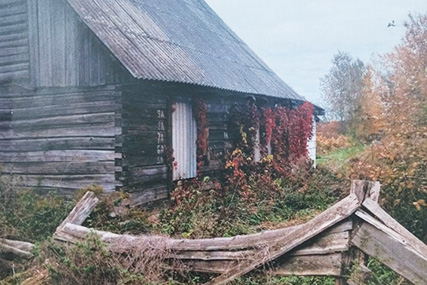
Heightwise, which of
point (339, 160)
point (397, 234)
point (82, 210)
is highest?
point (397, 234)

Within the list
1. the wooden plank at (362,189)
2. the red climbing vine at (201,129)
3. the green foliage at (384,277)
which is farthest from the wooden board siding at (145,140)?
the wooden plank at (362,189)

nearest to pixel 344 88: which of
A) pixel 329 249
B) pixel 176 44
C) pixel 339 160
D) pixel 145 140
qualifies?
pixel 339 160

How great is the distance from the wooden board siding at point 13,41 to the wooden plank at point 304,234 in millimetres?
7233

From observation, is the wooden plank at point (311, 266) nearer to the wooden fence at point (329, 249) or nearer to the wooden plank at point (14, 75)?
the wooden fence at point (329, 249)

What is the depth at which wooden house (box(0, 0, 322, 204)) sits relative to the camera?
891 centimetres

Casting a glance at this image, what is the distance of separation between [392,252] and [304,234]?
861mm

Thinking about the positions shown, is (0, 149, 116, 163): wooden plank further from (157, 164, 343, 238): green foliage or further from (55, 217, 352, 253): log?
(55, 217, 352, 253): log

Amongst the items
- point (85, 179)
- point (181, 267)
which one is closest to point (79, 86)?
point (85, 179)

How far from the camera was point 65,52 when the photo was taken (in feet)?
30.7

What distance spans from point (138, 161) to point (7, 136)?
3.46m

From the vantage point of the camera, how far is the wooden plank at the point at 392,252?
3898 millimetres

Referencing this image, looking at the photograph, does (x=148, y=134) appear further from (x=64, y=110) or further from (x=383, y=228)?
(x=383, y=228)

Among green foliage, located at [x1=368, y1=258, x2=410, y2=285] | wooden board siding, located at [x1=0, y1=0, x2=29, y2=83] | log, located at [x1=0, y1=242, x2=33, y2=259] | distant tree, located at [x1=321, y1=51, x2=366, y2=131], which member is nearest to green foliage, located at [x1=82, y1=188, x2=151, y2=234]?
log, located at [x1=0, y1=242, x2=33, y2=259]

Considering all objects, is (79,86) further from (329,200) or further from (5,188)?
(329,200)
